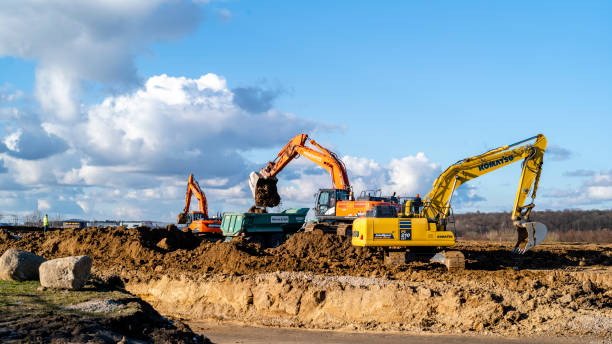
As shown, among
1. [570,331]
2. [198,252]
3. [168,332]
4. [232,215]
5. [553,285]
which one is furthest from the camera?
[232,215]

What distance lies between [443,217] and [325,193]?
6489mm

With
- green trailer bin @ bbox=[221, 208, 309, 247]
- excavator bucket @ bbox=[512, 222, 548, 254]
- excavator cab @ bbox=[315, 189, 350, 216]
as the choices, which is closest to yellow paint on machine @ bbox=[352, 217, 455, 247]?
excavator bucket @ bbox=[512, 222, 548, 254]

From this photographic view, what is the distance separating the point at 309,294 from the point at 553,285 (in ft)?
23.9

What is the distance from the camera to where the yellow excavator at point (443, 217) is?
18516mm

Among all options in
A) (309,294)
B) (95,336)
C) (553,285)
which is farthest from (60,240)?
(553,285)

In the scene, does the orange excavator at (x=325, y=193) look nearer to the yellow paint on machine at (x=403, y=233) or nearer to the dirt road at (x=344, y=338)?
the yellow paint on machine at (x=403, y=233)

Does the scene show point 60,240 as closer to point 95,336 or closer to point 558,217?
point 95,336

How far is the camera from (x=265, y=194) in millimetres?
26750

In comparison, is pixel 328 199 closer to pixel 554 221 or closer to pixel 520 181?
pixel 520 181

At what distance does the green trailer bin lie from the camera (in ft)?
82.5

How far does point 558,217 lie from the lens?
62.5m

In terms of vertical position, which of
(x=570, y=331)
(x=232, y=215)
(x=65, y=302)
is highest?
(x=232, y=215)

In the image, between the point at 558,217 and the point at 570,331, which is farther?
the point at 558,217

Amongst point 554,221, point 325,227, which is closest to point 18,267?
point 325,227
